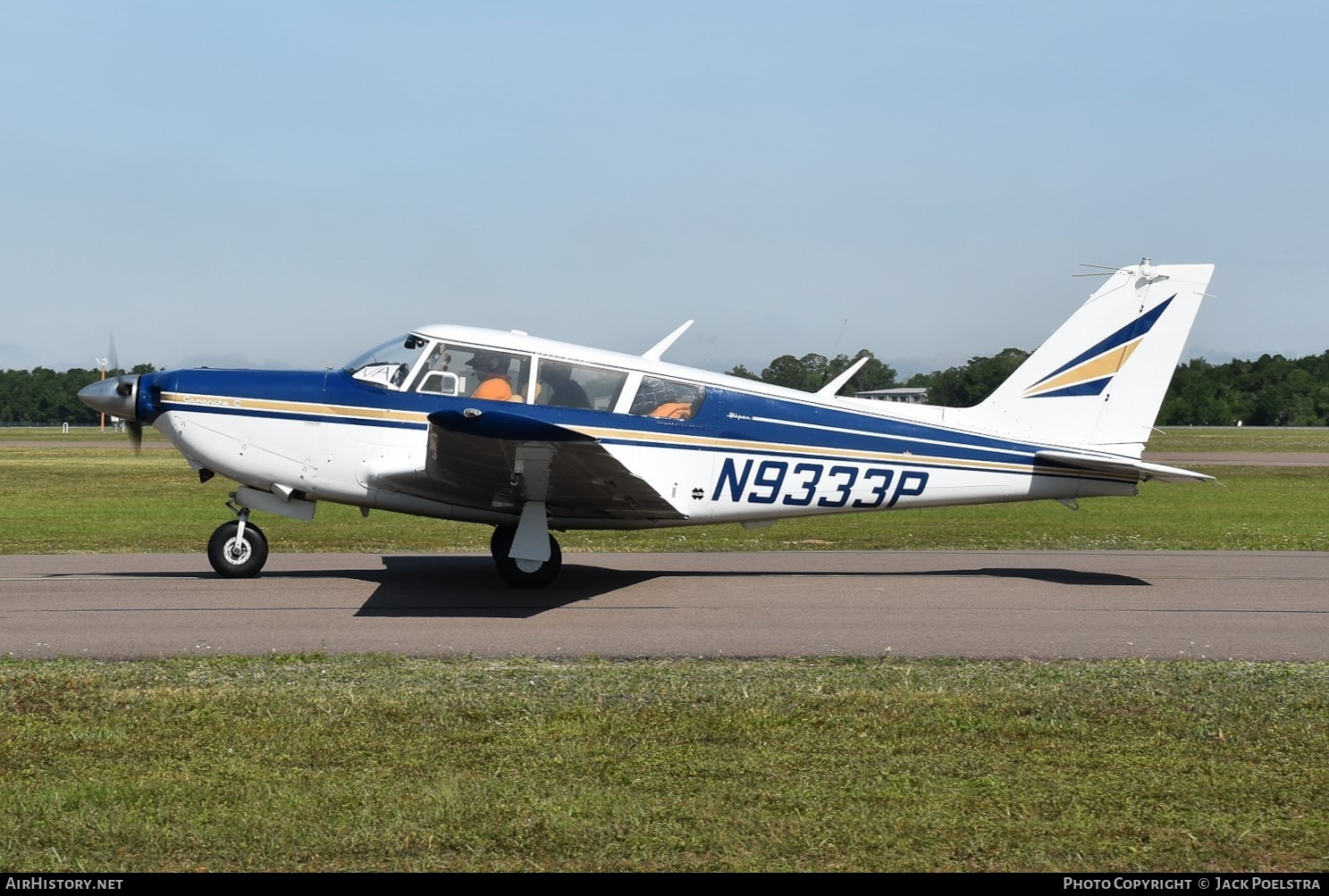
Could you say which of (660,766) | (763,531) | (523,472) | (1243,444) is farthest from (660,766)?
(1243,444)

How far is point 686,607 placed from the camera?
10.4 metres

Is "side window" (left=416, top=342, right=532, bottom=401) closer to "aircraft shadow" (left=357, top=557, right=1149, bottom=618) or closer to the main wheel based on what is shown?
"aircraft shadow" (left=357, top=557, right=1149, bottom=618)

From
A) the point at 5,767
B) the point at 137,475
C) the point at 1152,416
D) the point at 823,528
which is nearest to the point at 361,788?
the point at 5,767

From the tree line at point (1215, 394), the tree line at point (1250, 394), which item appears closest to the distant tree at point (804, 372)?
the tree line at point (1215, 394)

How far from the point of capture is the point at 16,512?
2203 centimetres

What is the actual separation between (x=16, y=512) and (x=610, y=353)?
15505 mm

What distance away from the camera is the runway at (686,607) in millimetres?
8641

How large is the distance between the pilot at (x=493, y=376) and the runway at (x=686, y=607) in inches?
74.0

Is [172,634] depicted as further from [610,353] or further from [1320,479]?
[1320,479]

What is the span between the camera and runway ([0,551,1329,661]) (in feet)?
28.3

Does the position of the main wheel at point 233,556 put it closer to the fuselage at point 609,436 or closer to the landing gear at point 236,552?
the landing gear at point 236,552

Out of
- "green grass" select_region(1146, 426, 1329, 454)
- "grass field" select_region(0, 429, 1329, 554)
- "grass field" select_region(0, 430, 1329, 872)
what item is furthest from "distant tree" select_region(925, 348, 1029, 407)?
"grass field" select_region(0, 430, 1329, 872)

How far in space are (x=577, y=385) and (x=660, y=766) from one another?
636 cm

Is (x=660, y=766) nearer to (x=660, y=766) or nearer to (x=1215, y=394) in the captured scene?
(x=660, y=766)
